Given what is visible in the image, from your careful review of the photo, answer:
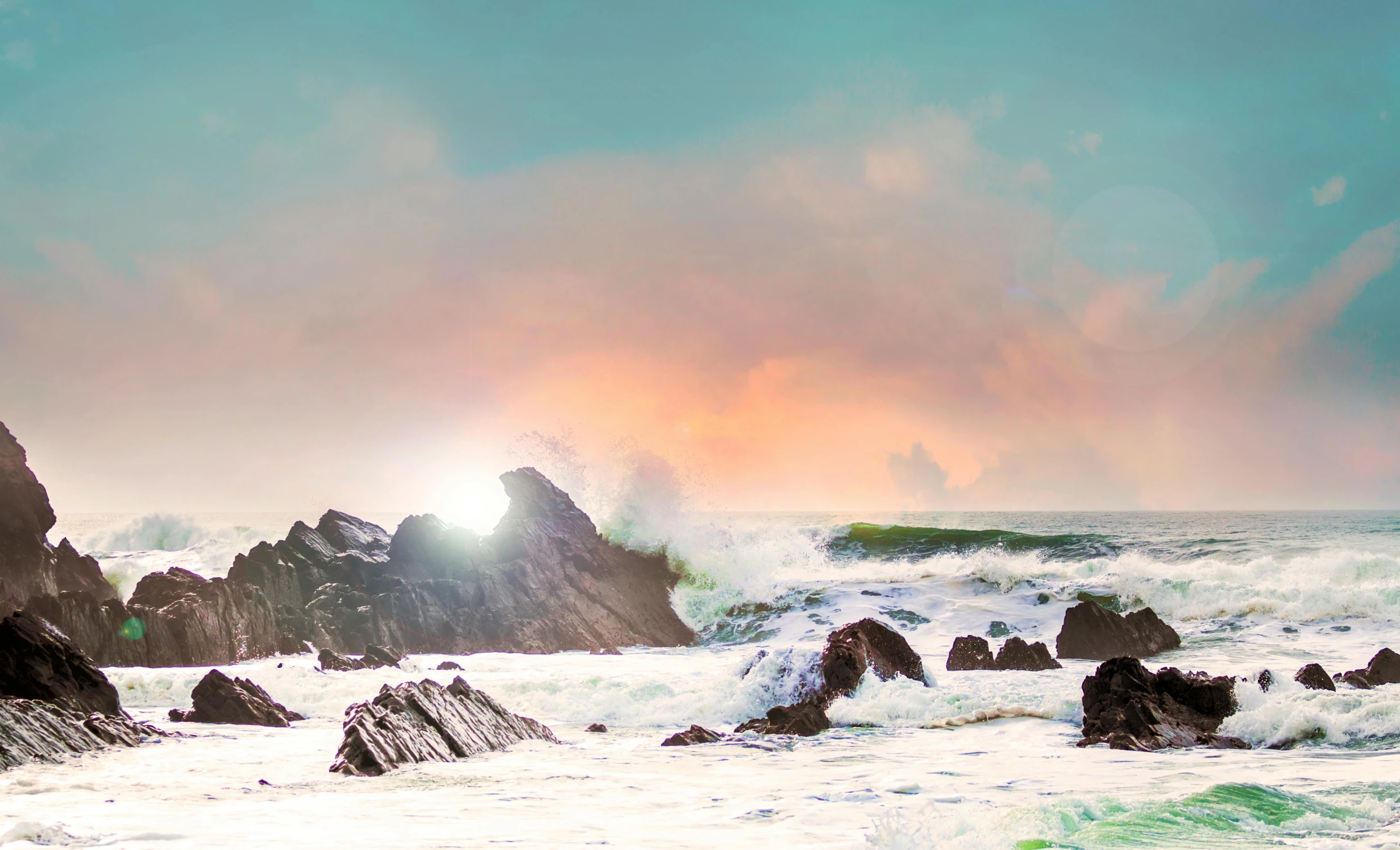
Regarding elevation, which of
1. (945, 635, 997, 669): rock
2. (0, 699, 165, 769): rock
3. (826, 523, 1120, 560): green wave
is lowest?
(945, 635, 997, 669): rock

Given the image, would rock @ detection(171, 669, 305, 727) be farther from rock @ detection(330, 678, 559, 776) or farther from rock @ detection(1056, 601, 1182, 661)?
rock @ detection(1056, 601, 1182, 661)

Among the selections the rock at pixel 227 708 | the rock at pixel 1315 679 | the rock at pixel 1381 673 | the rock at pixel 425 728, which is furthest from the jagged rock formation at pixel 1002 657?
the rock at pixel 227 708

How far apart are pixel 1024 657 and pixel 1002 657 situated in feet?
1.48

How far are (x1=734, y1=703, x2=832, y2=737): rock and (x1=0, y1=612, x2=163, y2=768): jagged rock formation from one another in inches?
294

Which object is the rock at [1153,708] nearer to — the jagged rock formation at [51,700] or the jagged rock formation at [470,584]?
the jagged rock formation at [51,700]

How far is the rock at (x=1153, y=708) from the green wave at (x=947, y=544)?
80.9 feet

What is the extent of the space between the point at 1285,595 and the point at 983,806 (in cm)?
2200

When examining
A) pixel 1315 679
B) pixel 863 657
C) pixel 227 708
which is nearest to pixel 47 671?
pixel 227 708

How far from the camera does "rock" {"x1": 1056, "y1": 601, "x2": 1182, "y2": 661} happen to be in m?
18.9

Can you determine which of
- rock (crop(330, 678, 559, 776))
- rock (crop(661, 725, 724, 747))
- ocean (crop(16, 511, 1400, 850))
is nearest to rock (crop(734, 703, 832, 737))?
ocean (crop(16, 511, 1400, 850))

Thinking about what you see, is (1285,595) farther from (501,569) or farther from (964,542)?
(501,569)

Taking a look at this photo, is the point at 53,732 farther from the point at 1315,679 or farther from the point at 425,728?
the point at 1315,679

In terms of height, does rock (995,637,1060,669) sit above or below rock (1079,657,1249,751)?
below

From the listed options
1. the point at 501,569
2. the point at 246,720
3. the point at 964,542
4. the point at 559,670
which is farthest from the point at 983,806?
the point at 964,542
